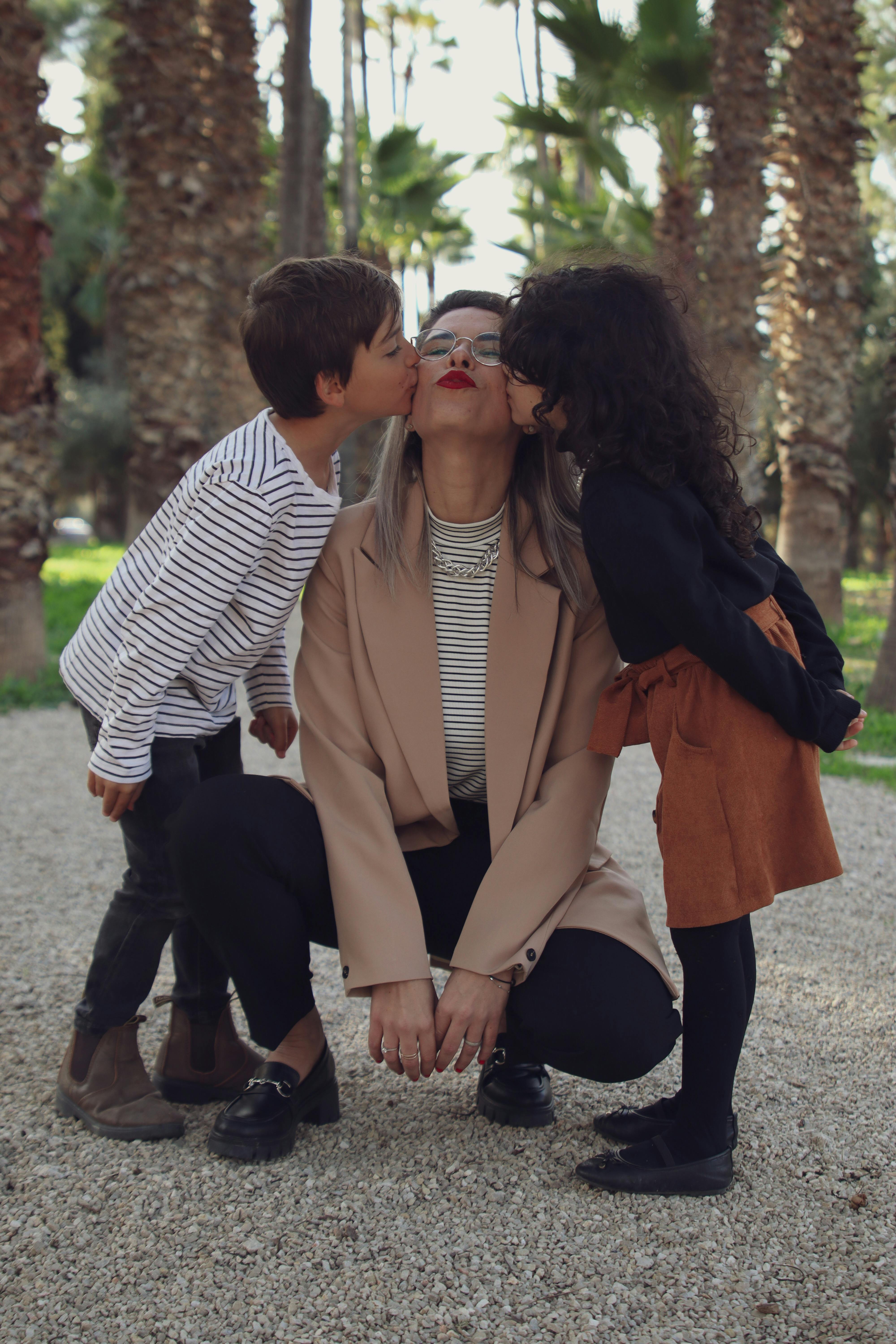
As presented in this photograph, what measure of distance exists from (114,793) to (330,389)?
2.77ft

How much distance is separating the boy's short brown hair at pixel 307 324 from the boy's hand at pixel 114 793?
0.76 m

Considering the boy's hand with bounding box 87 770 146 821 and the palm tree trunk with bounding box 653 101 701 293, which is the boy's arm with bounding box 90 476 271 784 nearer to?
the boy's hand with bounding box 87 770 146 821

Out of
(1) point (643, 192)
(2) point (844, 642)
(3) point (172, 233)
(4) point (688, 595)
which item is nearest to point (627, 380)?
(4) point (688, 595)

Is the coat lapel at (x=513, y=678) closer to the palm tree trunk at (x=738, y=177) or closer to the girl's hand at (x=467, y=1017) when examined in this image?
the girl's hand at (x=467, y=1017)

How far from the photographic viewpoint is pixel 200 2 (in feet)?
29.8

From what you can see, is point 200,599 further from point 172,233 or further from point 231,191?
point 231,191

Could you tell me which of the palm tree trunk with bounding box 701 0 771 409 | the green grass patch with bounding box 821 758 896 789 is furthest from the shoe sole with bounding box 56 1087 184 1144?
the palm tree trunk with bounding box 701 0 771 409

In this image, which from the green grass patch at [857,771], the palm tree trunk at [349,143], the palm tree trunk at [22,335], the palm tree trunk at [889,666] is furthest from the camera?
the palm tree trunk at [349,143]

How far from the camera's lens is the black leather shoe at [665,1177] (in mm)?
1751

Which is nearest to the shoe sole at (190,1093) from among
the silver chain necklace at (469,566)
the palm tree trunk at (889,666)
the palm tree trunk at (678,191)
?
the silver chain necklace at (469,566)

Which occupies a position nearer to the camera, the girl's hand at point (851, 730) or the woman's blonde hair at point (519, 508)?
the girl's hand at point (851, 730)

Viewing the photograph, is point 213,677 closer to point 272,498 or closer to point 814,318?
point 272,498

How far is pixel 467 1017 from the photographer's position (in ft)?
5.90

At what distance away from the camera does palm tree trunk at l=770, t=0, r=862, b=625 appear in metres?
7.99
